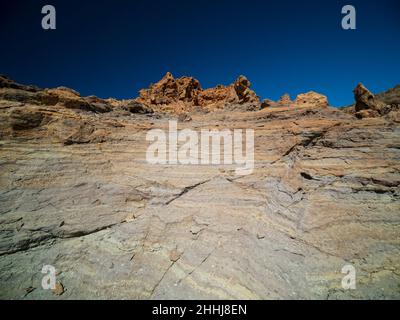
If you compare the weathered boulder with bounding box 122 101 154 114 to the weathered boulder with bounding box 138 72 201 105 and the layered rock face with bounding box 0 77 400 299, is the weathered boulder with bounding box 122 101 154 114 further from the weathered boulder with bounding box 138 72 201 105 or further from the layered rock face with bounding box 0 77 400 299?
the weathered boulder with bounding box 138 72 201 105

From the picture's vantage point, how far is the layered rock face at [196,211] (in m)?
6.69

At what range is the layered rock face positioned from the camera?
6.69 meters

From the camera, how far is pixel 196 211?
898 cm

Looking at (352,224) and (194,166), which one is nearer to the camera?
(352,224)

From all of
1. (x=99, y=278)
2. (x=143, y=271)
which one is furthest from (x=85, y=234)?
(x=143, y=271)

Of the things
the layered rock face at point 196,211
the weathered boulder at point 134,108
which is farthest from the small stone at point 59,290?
the weathered boulder at point 134,108

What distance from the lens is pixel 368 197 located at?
27.3 feet

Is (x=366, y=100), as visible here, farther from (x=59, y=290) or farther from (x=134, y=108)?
(x=59, y=290)

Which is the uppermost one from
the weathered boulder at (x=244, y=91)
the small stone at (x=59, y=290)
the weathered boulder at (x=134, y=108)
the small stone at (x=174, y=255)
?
the weathered boulder at (x=244, y=91)

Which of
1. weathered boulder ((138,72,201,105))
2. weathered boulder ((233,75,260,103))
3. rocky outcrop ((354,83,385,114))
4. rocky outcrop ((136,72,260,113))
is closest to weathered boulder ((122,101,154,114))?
rocky outcrop ((354,83,385,114))

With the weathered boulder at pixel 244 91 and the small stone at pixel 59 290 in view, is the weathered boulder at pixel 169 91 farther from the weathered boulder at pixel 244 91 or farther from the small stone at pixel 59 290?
the small stone at pixel 59 290

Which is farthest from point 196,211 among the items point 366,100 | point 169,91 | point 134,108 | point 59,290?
point 169,91
